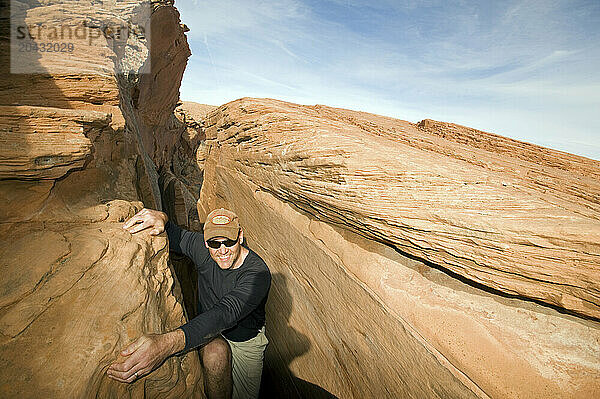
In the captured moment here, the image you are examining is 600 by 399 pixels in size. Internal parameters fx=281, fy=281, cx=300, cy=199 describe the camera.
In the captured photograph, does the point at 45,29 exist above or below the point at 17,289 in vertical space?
above

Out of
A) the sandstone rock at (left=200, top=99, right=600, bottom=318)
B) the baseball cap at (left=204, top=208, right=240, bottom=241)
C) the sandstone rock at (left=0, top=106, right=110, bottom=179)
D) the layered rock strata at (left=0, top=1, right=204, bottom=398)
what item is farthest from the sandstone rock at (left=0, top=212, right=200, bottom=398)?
the sandstone rock at (left=200, top=99, right=600, bottom=318)

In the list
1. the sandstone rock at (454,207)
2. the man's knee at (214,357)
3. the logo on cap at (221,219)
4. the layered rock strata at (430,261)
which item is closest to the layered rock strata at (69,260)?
the man's knee at (214,357)

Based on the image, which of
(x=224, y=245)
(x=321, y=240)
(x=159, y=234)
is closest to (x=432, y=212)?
(x=321, y=240)

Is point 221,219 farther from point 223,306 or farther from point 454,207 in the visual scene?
point 454,207

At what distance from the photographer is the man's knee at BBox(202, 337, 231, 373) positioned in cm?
307

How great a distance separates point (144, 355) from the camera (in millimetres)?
2080

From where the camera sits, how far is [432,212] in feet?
7.67

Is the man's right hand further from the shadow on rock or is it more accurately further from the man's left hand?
the shadow on rock

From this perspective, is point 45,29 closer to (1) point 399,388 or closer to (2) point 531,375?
(1) point 399,388

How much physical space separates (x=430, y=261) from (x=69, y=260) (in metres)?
3.08

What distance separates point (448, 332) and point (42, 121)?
4073 mm

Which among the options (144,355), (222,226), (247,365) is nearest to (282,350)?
(247,365)

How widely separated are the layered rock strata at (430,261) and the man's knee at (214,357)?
117cm

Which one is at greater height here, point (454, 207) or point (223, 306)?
point (454, 207)
